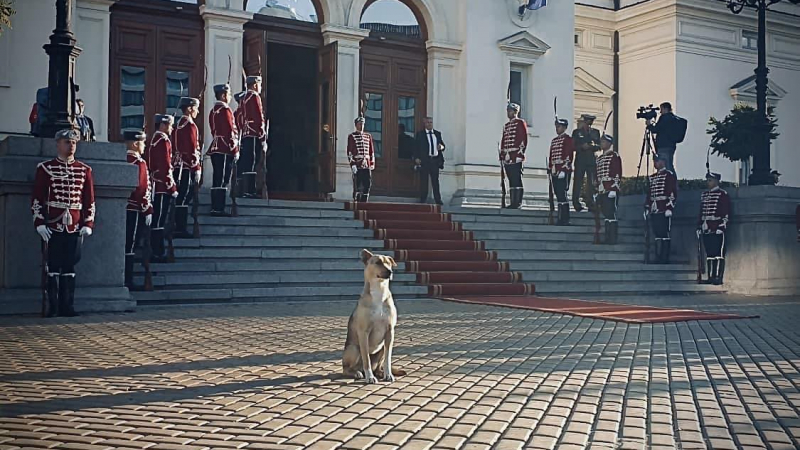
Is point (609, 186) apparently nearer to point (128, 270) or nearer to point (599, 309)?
point (599, 309)

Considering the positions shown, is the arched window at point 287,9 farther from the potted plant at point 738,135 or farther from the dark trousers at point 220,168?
the potted plant at point 738,135

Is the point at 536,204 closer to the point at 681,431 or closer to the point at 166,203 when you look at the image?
the point at 166,203

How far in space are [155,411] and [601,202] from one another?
14510mm

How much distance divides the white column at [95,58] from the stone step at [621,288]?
935cm

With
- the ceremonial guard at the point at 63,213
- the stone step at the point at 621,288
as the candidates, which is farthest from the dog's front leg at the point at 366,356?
the stone step at the point at 621,288

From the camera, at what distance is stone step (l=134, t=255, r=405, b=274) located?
13.4 meters

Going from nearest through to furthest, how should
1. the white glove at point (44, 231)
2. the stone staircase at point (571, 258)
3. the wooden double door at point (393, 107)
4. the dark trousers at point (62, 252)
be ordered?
the white glove at point (44, 231)
the dark trousers at point (62, 252)
the stone staircase at point (571, 258)
the wooden double door at point (393, 107)

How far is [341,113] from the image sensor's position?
2125cm

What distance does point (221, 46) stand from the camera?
19.5 meters

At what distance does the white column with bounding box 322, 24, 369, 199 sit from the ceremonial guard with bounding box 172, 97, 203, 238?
679 centimetres

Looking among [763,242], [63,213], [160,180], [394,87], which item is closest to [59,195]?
[63,213]

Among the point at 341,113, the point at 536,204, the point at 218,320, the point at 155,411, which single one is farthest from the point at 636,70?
the point at 155,411

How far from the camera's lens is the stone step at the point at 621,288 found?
1619 cm

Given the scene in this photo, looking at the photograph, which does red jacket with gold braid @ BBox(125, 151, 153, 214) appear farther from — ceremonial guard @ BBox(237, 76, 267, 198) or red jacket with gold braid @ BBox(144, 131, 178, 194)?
ceremonial guard @ BBox(237, 76, 267, 198)
